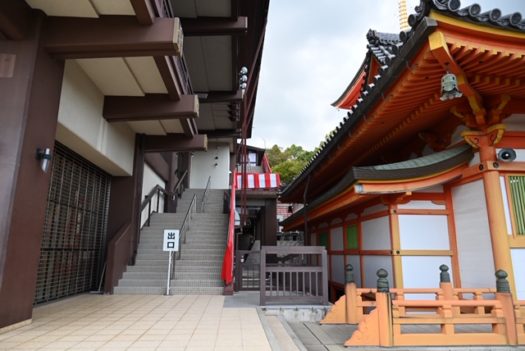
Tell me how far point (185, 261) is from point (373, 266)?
14.3ft

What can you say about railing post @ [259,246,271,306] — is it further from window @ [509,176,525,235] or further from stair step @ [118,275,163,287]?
window @ [509,176,525,235]

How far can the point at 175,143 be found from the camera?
8.69 m

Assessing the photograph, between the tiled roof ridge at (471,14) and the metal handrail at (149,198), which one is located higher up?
the tiled roof ridge at (471,14)

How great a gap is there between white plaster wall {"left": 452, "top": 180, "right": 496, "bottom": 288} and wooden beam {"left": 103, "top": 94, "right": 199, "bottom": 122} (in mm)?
4848

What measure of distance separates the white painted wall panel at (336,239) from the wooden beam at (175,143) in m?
4.00

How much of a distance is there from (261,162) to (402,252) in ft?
68.1

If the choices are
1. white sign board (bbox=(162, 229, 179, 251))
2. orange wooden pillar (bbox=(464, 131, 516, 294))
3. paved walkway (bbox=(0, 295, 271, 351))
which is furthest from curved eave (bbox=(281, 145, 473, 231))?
white sign board (bbox=(162, 229, 179, 251))

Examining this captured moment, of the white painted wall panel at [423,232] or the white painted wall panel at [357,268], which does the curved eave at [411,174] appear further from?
the white painted wall panel at [357,268]

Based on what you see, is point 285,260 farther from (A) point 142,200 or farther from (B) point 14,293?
(B) point 14,293

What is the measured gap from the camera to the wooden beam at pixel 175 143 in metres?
8.52

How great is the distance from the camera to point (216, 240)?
9.45 metres

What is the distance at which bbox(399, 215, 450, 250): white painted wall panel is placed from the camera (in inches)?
224

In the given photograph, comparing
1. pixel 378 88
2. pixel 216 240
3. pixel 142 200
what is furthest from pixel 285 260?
pixel 378 88

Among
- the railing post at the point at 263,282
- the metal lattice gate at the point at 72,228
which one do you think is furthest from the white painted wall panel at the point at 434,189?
the metal lattice gate at the point at 72,228
